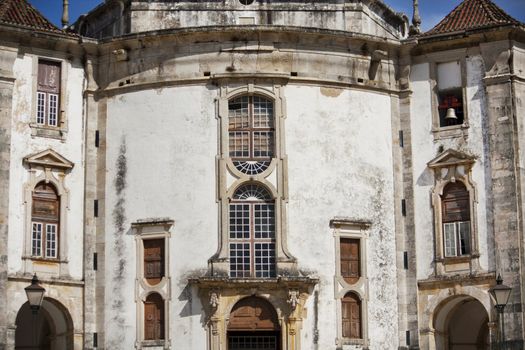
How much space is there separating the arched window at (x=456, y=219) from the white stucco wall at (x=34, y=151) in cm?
1214

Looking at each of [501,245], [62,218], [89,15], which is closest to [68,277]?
[62,218]

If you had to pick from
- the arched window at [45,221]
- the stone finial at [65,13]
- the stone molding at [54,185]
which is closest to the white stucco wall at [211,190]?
the stone molding at [54,185]

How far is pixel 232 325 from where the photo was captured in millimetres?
38844

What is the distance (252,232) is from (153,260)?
133 inches

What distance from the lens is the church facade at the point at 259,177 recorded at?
128ft

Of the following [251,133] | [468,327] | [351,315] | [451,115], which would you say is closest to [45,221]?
[251,133]

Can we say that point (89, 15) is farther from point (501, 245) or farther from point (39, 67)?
point (501, 245)

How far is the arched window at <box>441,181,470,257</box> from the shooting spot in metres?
40.2

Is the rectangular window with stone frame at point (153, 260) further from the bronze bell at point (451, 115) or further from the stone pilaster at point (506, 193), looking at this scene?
the stone pilaster at point (506, 193)

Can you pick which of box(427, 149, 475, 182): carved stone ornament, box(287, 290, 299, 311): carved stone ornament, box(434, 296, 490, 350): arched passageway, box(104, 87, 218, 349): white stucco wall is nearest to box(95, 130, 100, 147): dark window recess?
box(104, 87, 218, 349): white stucco wall

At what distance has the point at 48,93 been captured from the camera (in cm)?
4084

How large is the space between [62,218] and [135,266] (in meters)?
2.91

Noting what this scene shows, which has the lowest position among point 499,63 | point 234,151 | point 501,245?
point 501,245

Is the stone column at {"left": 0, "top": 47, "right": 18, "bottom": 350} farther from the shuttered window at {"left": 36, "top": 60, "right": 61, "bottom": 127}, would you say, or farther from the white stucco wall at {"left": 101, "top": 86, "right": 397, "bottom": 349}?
the white stucco wall at {"left": 101, "top": 86, "right": 397, "bottom": 349}
